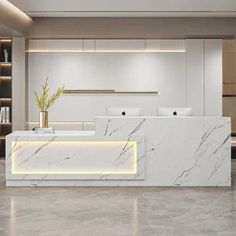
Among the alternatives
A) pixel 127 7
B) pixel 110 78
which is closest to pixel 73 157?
pixel 127 7

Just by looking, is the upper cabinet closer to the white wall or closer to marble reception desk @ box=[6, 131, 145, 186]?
the white wall

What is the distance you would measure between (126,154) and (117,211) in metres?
1.71

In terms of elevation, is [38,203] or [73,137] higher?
[73,137]

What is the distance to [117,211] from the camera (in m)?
6.00

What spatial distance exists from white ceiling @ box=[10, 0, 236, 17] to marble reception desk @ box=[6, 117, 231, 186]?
2218 millimetres

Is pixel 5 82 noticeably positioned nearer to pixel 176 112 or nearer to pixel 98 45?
pixel 98 45

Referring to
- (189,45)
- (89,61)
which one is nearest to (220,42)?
(189,45)

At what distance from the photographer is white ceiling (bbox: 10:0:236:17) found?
8.73m

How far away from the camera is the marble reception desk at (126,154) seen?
7602 millimetres

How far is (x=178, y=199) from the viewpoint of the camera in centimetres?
674

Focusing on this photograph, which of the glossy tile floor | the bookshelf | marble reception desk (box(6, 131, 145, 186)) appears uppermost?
the bookshelf

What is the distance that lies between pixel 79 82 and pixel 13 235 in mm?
6045

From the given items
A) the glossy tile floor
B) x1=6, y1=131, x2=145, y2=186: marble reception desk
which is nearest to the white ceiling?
x1=6, y1=131, x2=145, y2=186: marble reception desk

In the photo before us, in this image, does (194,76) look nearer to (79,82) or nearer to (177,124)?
(79,82)
